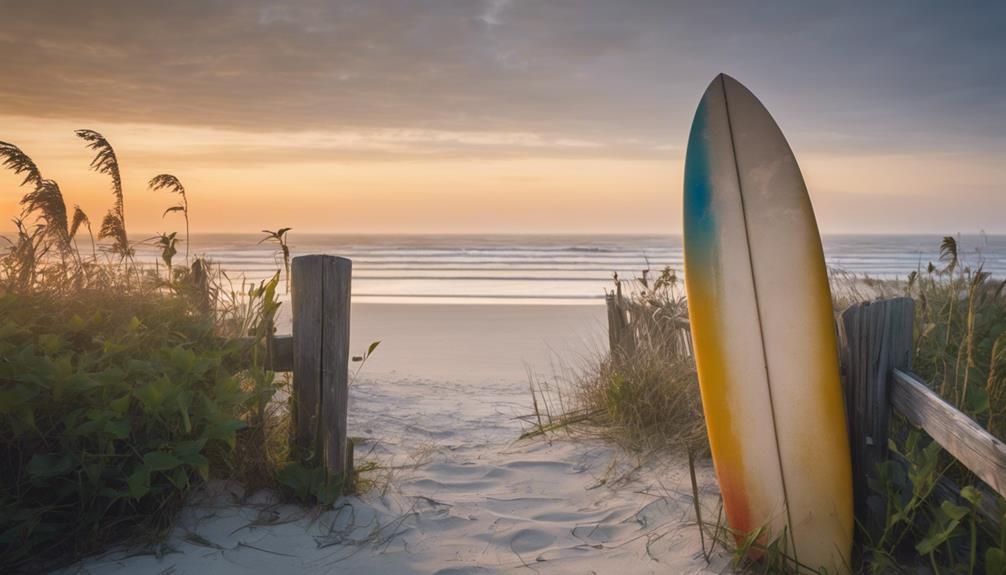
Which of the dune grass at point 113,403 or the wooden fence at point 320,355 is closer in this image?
the dune grass at point 113,403

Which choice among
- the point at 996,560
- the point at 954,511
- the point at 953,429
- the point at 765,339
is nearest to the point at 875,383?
the point at 765,339

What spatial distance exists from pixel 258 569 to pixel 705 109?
2764 mm

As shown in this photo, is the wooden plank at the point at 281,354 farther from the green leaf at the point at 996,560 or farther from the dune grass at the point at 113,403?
the green leaf at the point at 996,560

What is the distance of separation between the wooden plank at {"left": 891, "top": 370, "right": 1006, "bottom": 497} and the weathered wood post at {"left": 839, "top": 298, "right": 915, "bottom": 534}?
0.20 ft

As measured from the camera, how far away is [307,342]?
3.28m

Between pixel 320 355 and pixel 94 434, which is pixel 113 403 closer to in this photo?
pixel 94 434

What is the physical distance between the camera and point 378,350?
829cm

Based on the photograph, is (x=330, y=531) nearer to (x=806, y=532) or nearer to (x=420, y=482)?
(x=420, y=482)

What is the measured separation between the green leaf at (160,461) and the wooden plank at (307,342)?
69 cm

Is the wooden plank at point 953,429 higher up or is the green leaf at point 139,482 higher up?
the wooden plank at point 953,429

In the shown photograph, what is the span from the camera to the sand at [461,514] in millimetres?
2793

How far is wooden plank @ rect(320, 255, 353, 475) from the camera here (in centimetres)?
325

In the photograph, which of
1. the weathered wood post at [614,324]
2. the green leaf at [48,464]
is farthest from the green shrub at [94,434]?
the weathered wood post at [614,324]

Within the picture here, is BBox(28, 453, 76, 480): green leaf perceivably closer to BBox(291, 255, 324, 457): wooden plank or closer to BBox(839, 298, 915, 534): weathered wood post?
BBox(291, 255, 324, 457): wooden plank
